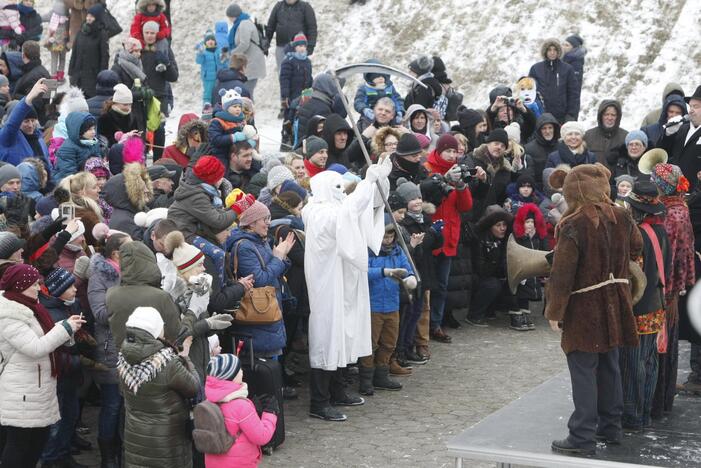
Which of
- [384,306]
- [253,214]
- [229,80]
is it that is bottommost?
[384,306]

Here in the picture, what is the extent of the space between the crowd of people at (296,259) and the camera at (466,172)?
9 cm

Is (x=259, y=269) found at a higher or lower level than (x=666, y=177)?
lower

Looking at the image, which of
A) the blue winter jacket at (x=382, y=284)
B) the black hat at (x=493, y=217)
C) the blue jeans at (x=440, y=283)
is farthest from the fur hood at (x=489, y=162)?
the blue winter jacket at (x=382, y=284)

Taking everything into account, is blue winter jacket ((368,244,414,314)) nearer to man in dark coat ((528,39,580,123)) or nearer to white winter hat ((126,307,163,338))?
white winter hat ((126,307,163,338))

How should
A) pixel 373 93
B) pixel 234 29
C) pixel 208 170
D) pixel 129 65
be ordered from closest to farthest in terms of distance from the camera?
1. pixel 208 170
2. pixel 129 65
3. pixel 373 93
4. pixel 234 29

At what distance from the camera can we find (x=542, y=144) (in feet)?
45.8

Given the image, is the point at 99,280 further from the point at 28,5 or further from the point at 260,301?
the point at 28,5

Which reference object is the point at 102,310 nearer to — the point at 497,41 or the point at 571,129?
the point at 571,129

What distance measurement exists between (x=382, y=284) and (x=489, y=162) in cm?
324

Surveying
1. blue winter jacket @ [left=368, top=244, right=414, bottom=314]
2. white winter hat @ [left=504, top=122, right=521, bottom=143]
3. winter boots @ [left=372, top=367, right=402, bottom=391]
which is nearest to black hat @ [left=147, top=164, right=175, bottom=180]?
blue winter jacket @ [left=368, top=244, right=414, bottom=314]

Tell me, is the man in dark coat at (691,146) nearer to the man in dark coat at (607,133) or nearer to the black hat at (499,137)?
the black hat at (499,137)

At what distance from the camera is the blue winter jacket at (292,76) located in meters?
18.6

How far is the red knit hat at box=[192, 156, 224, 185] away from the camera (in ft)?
28.4

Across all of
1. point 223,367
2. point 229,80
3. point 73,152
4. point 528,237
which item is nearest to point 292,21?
point 229,80
